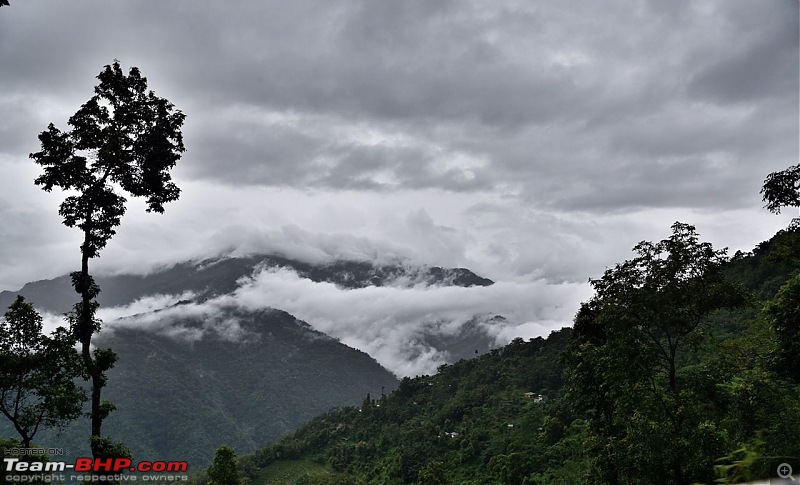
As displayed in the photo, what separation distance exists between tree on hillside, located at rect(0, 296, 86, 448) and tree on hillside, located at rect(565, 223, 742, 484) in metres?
20.1

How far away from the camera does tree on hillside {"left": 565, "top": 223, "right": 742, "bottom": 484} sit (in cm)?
1714

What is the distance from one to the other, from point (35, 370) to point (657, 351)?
23.7 metres

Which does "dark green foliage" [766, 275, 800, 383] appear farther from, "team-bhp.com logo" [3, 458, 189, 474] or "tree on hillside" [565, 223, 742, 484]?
"team-bhp.com logo" [3, 458, 189, 474]

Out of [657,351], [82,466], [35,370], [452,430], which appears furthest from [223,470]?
[452,430]

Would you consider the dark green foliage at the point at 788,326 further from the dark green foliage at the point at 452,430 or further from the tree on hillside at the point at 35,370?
the dark green foliage at the point at 452,430

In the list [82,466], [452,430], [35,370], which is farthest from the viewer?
[452,430]

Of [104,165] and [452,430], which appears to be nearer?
[104,165]

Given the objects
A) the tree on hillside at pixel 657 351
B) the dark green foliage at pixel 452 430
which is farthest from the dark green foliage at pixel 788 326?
the dark green foliage at pixel 452 430

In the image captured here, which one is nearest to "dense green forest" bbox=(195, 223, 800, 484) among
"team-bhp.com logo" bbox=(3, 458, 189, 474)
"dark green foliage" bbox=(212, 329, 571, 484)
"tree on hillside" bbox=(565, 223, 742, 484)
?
"tree on hillside" bbox=(565, 223, 742, 484)

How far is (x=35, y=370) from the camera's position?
56.9ft

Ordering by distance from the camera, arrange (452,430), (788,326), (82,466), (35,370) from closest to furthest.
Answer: (82,466) → (35,370) → (788,326) → (452,430)

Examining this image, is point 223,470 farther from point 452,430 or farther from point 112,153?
point 452,430

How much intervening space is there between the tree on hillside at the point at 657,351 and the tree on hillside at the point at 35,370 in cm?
2006

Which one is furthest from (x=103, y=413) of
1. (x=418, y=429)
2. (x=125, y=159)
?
(x=418, y=429)
